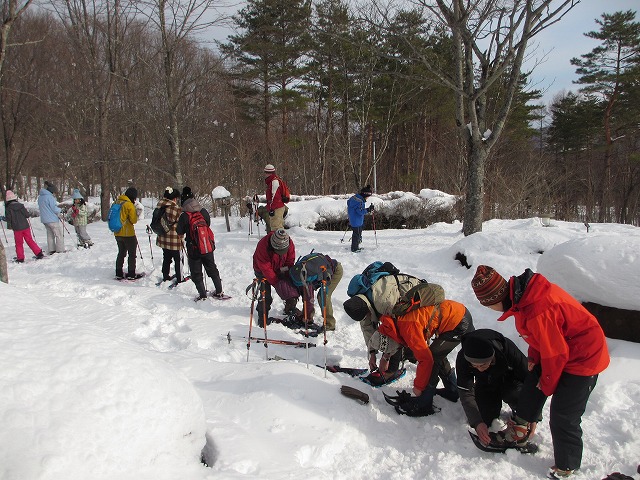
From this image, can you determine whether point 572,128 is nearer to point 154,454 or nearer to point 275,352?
point 275,352

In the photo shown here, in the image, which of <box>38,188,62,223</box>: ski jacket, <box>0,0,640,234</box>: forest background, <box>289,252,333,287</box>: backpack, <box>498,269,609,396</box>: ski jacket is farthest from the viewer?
<box>0,0,640,234</box>: forest background

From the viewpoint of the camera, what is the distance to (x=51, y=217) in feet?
33.8

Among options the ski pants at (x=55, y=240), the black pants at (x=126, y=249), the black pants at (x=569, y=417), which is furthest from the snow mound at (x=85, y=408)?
the ski pants at (x=55, y=240)

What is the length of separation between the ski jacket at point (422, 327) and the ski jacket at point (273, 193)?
5.68 metres

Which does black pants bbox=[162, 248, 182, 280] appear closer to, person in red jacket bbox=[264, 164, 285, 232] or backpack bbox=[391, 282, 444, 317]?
person in red jacket bbox=[264, 164, 285, 232]

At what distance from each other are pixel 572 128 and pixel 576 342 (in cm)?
3379

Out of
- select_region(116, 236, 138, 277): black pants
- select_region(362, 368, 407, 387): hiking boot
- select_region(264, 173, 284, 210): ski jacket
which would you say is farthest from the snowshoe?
select_region(116, 236, 138, 277): black pants

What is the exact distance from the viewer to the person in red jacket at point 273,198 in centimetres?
888

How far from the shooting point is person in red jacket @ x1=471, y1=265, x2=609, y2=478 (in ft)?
9.20

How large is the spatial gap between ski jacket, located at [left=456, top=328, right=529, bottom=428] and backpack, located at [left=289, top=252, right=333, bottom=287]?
2176 millimetres

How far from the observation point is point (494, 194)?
20.9 meters

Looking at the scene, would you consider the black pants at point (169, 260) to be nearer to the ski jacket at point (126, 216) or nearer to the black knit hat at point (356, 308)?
the ski jacket at point (126, 216)

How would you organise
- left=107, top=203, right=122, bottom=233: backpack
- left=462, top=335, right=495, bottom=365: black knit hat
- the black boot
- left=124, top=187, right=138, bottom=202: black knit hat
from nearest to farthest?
left=462, top=335, right=495, bottom=365: black knit hat → the black boot → left=107, top=203, right=122, bottom=233: backpack → left=124, top=187, right=138, bottom=202: black knit hat

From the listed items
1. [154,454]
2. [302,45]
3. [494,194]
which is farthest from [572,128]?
[154,454]
